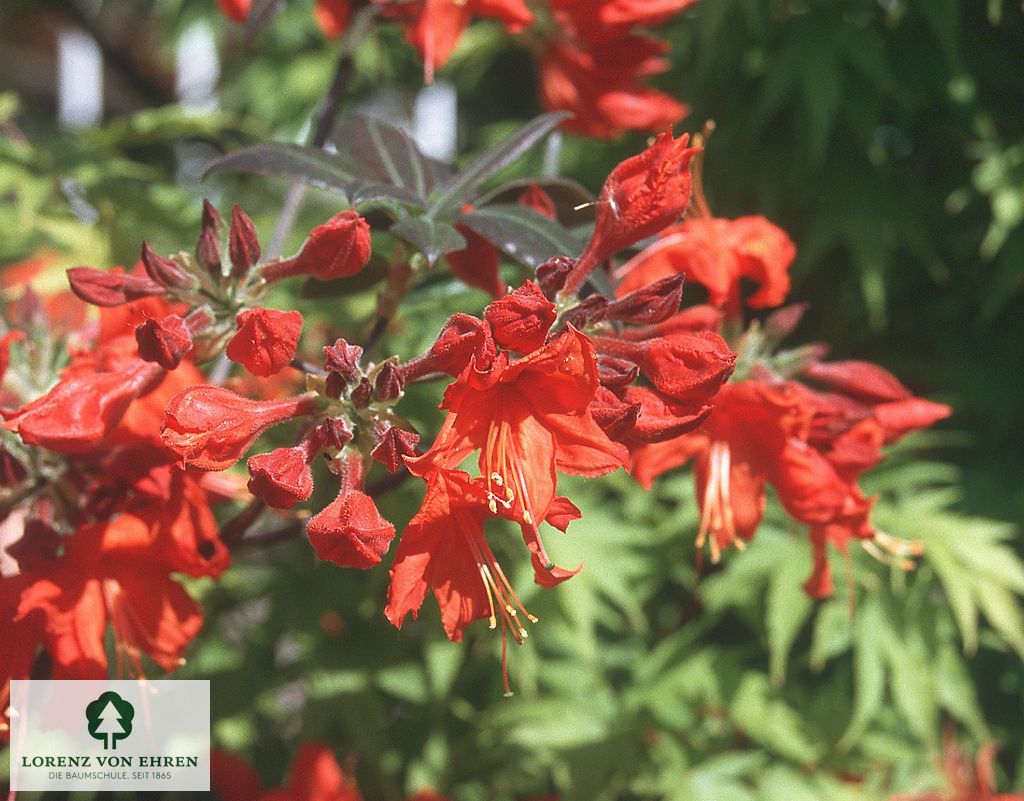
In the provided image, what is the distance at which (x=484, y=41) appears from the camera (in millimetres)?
A: 1985

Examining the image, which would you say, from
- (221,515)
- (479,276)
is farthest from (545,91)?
(221,515)

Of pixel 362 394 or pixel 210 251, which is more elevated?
pixel 210 251

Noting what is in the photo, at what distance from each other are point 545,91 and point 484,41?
0.59 metres

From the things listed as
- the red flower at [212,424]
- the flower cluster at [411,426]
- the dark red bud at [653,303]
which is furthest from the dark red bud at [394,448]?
the dark red bud at [653,303]

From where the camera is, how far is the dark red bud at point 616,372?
78cm

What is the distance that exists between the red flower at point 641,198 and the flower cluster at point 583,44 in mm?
455

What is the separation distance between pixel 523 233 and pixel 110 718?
615 mm

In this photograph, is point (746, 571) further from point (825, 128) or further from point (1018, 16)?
point (1018, 16)

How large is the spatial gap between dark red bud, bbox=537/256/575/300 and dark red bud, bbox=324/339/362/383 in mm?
159

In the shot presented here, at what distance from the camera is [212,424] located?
2.45 feet

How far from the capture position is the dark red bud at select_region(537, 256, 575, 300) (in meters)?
0.81

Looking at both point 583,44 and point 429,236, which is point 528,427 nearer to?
point 429,236

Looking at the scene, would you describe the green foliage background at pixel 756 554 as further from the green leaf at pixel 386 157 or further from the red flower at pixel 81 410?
the red flower at pixel 81 410

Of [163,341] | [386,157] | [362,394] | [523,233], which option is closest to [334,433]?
[362,394]
